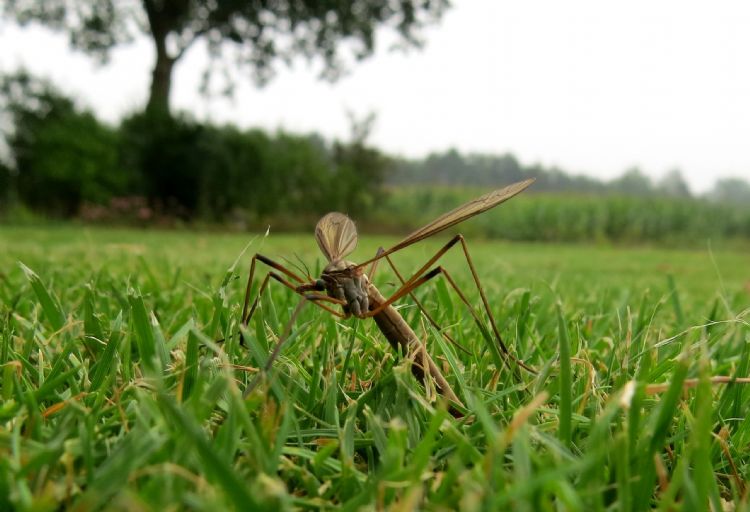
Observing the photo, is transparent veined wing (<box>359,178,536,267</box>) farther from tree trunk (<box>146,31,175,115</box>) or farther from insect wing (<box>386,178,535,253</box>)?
tree trunk (<box>146,31,175,115</box>)

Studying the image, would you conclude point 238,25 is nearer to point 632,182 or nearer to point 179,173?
point 179,173

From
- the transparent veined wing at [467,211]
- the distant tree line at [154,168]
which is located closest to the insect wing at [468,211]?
the transparent veined wing at [467,211]

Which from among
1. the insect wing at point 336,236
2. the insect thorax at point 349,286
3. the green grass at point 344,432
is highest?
the insect wing at point 336,236

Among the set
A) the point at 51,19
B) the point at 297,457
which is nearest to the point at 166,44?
the point at 51,19

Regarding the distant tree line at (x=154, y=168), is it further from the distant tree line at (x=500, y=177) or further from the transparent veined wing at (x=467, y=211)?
the distant tree line at (x=500, y=177)

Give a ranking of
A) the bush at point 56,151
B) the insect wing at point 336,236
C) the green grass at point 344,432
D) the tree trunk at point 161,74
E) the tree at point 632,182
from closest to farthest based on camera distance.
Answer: the green grass at point 344,432
the insect wing at point 336,236
the bush at point 56,151
the tree trunk at point 161,74
the tree at point 632,182

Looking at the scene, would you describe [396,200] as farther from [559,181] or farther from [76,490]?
[559,181]

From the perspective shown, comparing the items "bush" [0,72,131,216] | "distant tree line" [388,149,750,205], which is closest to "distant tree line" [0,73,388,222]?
"bush" [0,72,131,216]
